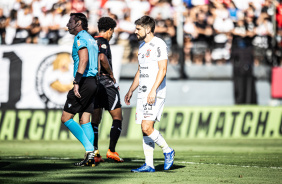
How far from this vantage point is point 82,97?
758 centimetres

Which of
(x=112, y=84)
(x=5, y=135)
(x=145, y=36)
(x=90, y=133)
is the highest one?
(x=145, y=36)

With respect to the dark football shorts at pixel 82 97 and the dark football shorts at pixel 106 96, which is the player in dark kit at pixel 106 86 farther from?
the dark football shorts at pixel 82 97

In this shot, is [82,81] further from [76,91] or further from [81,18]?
[81,18]

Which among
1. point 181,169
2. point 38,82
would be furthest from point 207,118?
point 181,169

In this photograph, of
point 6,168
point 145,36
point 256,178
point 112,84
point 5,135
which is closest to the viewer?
point 256,178

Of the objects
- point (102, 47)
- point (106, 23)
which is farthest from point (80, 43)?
point (106, 23)

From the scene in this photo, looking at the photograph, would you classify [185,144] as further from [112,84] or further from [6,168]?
[6,168]

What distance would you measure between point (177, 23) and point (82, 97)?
32.5ft

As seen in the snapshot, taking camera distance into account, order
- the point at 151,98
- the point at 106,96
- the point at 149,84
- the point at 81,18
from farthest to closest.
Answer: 1. the point at 106,96
2. the point at 81,18
3. the point at 149,84
4. the point at 151,98

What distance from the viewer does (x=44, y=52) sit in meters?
15.7

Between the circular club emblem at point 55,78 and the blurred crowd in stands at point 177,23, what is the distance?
102 centimetres

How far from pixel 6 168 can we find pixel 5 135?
7.55 m

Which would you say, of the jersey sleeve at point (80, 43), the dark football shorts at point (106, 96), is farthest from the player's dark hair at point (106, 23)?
the jersey sleeve at point (80, 43)

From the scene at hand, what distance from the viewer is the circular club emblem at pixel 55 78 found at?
15484 millimetres
